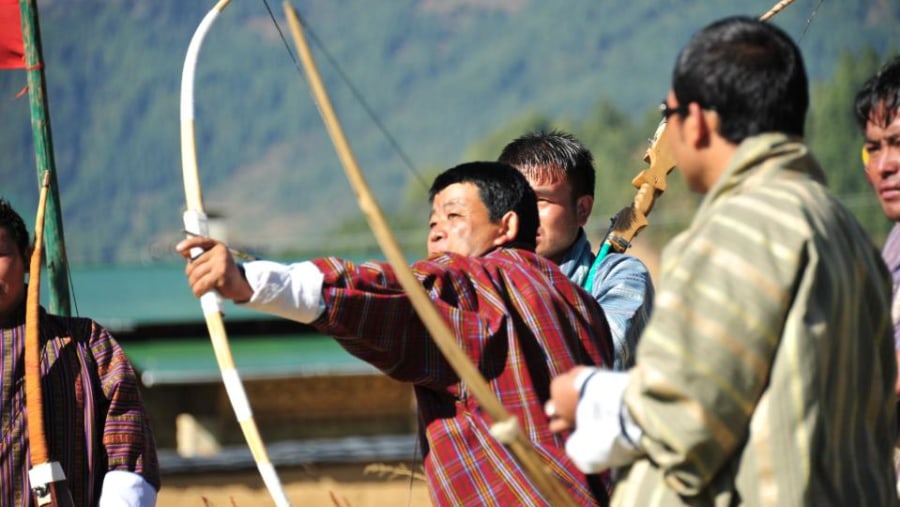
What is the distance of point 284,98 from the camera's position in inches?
5640

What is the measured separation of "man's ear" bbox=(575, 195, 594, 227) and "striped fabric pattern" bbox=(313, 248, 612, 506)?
1029 millimetres

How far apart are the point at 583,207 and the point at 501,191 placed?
982 millimetres

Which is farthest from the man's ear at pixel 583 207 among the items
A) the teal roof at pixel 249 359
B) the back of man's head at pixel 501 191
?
the teal roof at pixel 249 359

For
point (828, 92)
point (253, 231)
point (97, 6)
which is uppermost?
point (97, 6)

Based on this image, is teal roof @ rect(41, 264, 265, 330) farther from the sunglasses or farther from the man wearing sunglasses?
the man wearing sunglasses

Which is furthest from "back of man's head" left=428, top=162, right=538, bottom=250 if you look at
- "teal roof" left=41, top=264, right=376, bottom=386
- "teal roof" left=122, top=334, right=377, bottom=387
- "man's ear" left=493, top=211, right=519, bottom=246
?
"teal roof" left=41, top=264, right=376, bottom=386

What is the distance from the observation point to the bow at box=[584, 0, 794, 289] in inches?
184

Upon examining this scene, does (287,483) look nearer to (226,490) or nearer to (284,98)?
(226,490)

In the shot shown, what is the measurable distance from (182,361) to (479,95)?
121m

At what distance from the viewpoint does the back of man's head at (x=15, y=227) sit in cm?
393

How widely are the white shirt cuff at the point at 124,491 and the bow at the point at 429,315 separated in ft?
4.22

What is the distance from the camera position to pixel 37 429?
12.3ft

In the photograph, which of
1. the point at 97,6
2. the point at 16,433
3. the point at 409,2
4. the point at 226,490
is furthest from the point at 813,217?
the point at 97,6

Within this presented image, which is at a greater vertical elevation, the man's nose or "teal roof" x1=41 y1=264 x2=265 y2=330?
the man's nose
